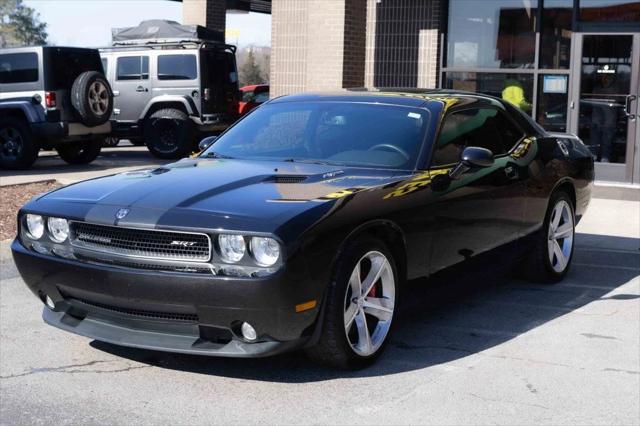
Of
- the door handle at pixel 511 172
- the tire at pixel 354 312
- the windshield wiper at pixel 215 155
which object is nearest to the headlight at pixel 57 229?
the windshield wiper at pixel 215 155

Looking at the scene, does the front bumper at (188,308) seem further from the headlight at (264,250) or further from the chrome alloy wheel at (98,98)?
the chrome alloy wheel at (98,98)

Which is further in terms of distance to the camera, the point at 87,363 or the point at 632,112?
the point at 632,112

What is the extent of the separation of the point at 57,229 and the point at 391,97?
A: 2381 millimetres

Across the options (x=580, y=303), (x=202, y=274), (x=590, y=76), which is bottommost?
(x=580, y=303)

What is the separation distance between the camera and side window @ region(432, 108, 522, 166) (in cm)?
590

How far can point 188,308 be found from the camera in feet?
14.6

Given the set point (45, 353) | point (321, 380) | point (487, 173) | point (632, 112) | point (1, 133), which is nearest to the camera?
point (321, 380)

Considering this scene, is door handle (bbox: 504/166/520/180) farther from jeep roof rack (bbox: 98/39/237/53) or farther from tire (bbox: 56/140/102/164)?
jeep roof rack (bbox: 98/39/237/53)

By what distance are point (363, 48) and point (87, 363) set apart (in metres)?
9.42

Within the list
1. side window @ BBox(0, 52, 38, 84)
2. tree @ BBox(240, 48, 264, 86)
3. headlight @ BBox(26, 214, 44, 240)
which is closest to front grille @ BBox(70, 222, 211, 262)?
headlight @ BBox(26, 214, 44, 240)

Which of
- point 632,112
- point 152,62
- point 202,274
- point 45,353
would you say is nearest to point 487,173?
point 202,274

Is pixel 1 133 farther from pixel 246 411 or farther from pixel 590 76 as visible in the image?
pixel 246 411

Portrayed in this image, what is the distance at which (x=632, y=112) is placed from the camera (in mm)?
12695

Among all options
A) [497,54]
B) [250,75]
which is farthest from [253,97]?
[250,75]
